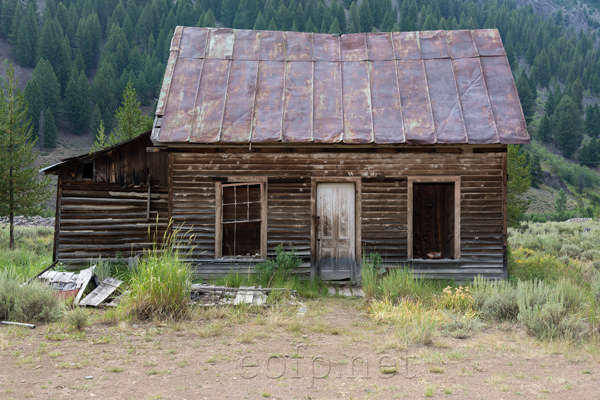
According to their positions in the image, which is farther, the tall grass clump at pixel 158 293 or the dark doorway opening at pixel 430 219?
the dark doorway opening at pixel 430 219

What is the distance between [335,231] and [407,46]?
5.04 metres

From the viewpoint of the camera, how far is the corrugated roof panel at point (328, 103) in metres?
9.75

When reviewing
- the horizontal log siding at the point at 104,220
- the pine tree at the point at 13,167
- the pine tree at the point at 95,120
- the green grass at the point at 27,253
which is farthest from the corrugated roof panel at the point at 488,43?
the pine tree at the point at 95,120

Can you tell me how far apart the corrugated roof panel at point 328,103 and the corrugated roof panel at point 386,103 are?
29.6 inches

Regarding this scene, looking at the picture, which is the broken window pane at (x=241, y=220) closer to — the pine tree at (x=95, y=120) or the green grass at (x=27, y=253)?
the green grass at (x=27, y=253)

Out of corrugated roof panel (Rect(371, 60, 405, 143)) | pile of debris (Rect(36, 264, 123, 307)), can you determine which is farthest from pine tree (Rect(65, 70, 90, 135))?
pile of debris (Rect(36, 264, 123, 307))

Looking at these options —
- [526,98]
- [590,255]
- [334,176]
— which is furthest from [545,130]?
[334,176]

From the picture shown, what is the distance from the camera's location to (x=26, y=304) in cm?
686

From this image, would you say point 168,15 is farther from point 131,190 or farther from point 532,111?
point 131,190

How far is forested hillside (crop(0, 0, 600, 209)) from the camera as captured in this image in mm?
61250

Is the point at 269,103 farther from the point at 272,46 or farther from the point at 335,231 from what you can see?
the point at 335,231

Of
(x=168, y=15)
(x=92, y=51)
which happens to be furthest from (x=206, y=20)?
(x=92, y=51)

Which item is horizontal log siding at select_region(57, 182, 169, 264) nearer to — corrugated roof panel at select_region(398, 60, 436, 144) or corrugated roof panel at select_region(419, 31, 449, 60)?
corrugated roof panel at select_region(398, 60, 436, 144)

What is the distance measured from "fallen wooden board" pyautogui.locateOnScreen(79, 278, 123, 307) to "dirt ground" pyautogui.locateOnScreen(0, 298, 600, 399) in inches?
32.8
